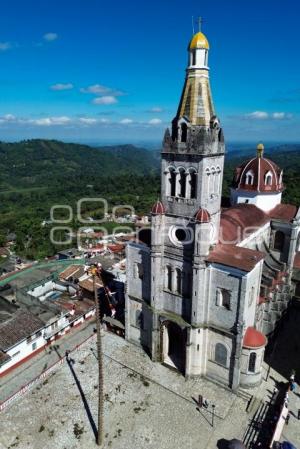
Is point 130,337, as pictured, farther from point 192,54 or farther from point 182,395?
point 192,54

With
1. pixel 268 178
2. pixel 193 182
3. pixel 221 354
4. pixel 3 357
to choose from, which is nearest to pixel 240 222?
pixel 268 178

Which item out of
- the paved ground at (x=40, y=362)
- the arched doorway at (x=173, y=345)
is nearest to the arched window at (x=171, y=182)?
the arched doorway at (x=173, y=345)

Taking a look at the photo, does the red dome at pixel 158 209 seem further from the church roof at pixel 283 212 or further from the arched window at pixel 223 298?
Result: the church roof at pixel 283 212

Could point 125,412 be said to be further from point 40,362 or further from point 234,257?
point 234,257

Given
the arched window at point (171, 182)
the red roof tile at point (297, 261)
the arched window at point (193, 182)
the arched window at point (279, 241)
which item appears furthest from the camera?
the red roof tile at point (297, 261)

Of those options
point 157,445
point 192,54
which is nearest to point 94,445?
point 157,445

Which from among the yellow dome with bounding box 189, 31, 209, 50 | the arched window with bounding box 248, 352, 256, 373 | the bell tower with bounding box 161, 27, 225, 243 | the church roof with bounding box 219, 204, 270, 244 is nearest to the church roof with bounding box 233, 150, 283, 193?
the church roof with bounding box 219, 204, 270, 244
